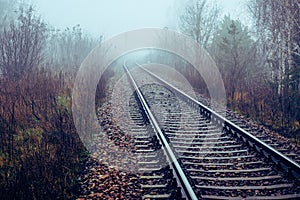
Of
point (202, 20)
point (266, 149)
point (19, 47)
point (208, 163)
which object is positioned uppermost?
point (202, 20)

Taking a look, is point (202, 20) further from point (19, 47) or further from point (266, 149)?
point (266, 149)

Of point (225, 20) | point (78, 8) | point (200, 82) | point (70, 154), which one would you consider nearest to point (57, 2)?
point (78, 8)

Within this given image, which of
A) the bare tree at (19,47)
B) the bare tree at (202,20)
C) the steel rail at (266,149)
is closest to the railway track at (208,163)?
the steel rail at (266,149)

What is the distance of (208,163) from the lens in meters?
4.80

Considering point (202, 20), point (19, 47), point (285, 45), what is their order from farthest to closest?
1. point (202, 20)
2. point (285, 45)
3. point (19, 47)

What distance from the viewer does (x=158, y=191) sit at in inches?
155

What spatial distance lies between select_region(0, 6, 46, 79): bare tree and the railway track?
4.76m

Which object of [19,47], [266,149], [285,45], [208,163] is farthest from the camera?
[285,45]

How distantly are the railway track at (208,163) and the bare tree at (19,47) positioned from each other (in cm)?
476

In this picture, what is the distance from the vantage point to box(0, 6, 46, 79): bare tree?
9.28m

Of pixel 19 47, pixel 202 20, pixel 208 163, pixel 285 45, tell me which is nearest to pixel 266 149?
pixel 208 163

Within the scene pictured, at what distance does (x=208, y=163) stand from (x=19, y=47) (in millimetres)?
7566

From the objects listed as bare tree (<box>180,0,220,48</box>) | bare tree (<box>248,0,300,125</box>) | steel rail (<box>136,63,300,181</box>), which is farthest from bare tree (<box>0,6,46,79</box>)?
bare tree (<box>180,0,220,48</box>)

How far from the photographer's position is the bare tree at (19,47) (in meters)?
9.28
